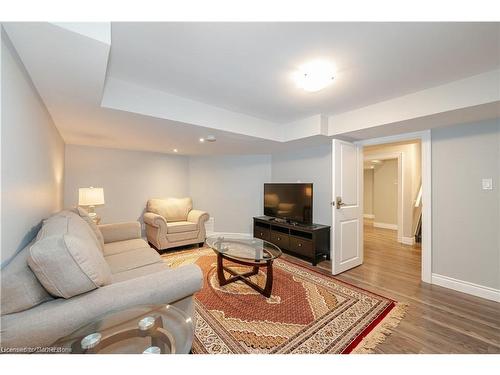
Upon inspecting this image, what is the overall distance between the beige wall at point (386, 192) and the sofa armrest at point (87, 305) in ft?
21.2

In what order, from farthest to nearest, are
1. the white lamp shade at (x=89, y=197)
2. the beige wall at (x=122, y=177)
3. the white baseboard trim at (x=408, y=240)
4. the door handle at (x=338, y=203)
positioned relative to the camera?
the white baseboard trim at (x=408, y=240) → the beige wall at (x=122, y=177) → the white lamp shade at (x=89, y=197) → the door handle at (x=338, y=203)

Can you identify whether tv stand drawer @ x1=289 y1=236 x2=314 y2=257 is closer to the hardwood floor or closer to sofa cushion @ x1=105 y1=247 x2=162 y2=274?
the hardwood floor

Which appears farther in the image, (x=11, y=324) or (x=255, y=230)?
(x=255, y=230)

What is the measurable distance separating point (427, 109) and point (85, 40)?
9.20 ft

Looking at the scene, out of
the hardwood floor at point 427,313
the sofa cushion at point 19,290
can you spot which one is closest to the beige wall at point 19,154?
the sofa cushion at point 19,290

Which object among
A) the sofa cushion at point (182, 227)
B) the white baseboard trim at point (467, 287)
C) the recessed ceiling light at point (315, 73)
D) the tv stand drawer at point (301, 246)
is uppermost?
the recessed ceiling light at point (315, 73)

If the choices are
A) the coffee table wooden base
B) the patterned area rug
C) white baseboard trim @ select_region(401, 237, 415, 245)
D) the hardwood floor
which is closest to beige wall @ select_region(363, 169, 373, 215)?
white baseboard trim @ select_region(401, 237, 415, 245)

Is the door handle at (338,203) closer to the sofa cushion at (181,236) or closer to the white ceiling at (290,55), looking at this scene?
the white ceiling at (290,55)

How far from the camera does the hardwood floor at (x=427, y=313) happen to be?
4.91ft

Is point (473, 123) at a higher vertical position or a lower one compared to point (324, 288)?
higher

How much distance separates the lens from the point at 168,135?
9.41 feet
